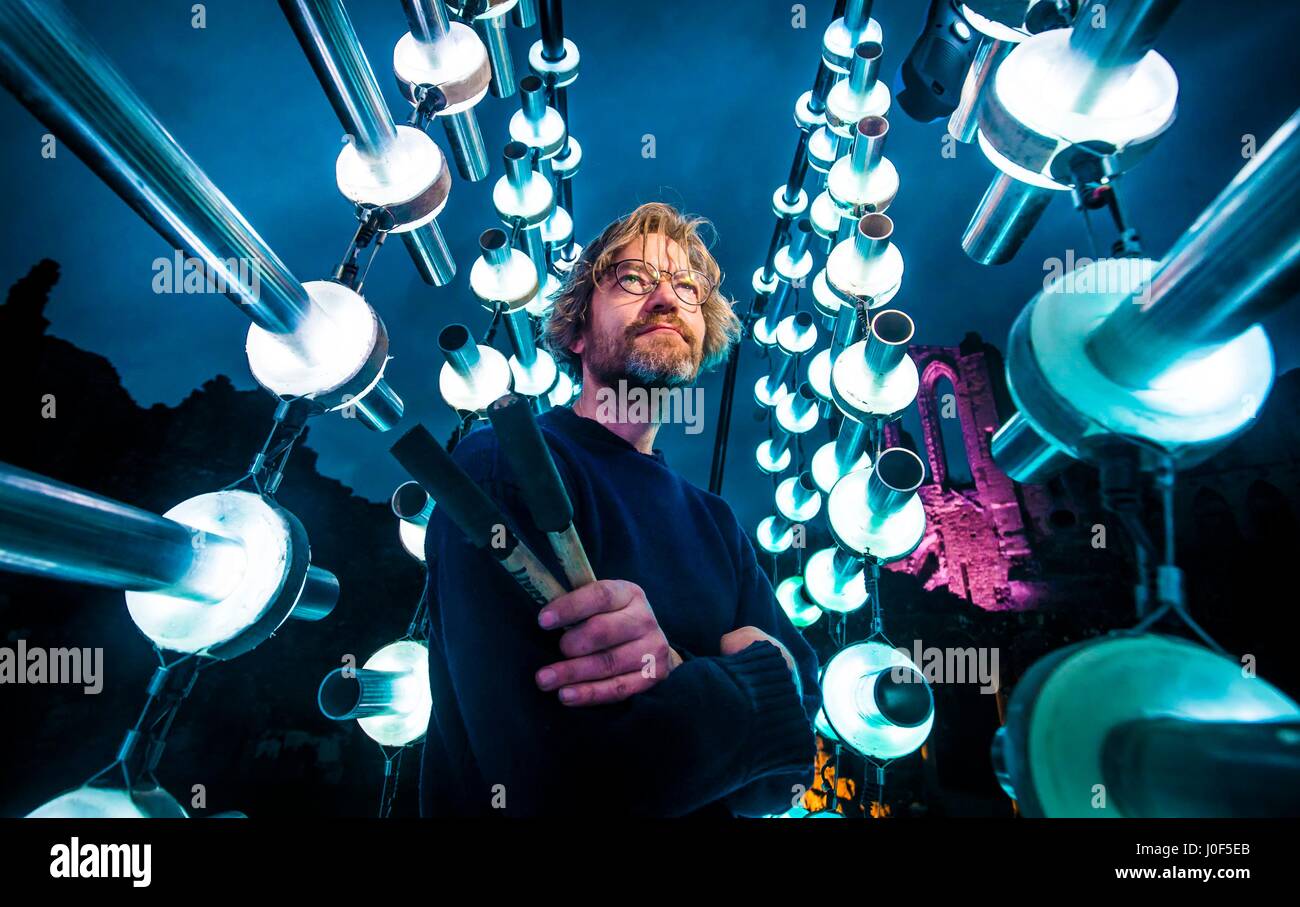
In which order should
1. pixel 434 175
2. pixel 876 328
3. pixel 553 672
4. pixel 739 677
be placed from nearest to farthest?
pixel 553 672 → pixel 739 677 → pixel 434 175 → pixel 876 328

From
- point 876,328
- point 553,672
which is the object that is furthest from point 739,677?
point 876,328

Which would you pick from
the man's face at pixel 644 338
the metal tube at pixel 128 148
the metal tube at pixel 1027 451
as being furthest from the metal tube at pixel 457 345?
the metal tube at pixel 1027 451

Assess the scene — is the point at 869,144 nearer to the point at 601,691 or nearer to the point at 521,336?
the point at 521,336

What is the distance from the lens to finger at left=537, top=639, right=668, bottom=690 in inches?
31.4

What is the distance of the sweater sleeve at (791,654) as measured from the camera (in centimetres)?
121

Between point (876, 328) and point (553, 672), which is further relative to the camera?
point (876, 328)

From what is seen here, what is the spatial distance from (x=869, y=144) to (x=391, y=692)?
2.34 meters

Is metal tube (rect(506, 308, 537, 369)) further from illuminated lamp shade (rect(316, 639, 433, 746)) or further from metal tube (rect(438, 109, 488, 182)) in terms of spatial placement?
illuminated lamp shade (rect(316, 639, 433, 746))

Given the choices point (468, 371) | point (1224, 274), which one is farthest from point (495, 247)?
point (1224, 274)

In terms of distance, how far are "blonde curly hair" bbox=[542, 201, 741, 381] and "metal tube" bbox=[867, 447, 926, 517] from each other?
3.88 feet

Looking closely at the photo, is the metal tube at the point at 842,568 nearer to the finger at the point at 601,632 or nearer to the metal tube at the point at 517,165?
the finger at the point at 601,632
